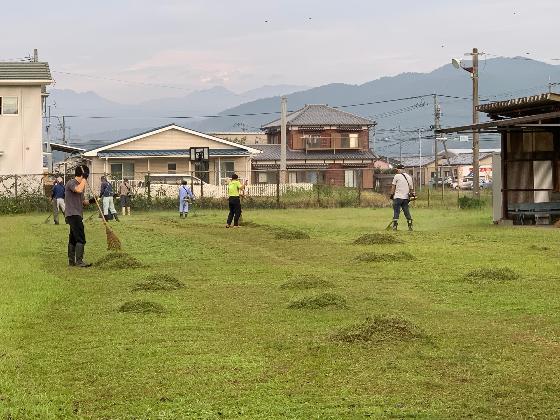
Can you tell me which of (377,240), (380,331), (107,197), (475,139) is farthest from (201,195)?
(380,331)

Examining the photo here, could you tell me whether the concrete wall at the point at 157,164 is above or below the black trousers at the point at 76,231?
above

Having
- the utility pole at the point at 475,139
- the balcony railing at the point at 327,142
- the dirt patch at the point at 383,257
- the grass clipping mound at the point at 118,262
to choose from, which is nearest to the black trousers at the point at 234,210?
the grass clipping mound at the point at 118,262

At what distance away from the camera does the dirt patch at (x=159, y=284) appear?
51.6 ft

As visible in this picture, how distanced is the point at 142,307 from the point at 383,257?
773 centimetres

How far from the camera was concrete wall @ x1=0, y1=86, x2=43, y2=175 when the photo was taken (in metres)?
57.1

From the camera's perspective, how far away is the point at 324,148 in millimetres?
95062

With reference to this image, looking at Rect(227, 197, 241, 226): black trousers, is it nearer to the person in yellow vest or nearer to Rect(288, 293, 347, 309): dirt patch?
the person in yellow vest

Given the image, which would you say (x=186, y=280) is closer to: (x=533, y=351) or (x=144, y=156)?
(x=533, y=351)

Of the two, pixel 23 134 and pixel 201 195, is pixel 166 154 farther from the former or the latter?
pixel 201 195

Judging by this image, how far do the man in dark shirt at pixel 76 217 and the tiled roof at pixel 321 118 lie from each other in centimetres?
7537

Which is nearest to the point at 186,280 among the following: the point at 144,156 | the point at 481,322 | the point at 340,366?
the point at 481,322

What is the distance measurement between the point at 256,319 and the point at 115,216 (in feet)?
89.2

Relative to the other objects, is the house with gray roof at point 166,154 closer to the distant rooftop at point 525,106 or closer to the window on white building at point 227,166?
the window on white building at point 227,166

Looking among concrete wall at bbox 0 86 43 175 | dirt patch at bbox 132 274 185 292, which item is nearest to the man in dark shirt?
dirt patch at bbox 132 274 185 292
